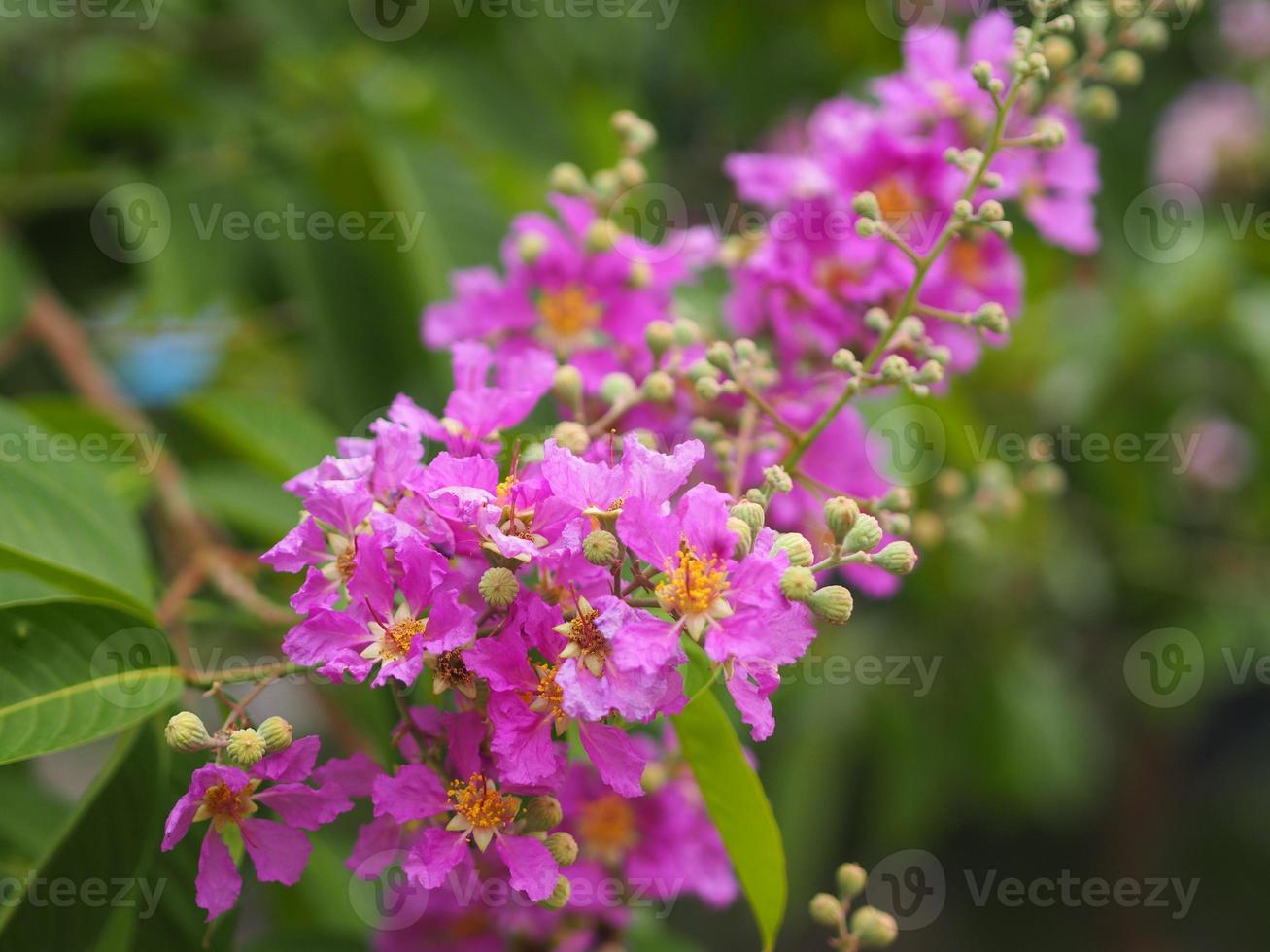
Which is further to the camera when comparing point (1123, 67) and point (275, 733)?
point (1123, 67)

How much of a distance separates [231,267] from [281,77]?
0.39 metres

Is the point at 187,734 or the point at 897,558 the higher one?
the point at 897,558

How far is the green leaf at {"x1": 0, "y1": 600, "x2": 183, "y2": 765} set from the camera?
3.16 feet

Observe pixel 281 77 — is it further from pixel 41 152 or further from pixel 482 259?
pixel 482 259

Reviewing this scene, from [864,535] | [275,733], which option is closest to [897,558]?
[864,535]

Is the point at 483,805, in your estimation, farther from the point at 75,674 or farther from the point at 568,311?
the point at 568,311

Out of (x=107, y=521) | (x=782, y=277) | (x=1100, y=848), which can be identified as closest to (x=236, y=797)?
(x=107, y=521)

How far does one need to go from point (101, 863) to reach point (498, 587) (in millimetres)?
542

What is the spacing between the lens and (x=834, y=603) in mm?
808

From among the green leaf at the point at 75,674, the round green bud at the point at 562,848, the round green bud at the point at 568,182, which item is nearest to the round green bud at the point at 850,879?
the round green bud at the point at 562,848

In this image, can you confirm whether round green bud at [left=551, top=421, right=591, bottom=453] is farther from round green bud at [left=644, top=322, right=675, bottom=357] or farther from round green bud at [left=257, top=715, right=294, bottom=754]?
round green bud at [left=257, top=715, right=294, bottom=754]

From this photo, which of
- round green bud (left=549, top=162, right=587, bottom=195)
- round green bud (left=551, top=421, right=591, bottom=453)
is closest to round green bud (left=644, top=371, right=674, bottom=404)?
round green bud (left=551, top=421, right=591, bottom=453)

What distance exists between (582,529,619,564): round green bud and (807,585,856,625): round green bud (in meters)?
0.15

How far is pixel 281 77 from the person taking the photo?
7.13 ft
